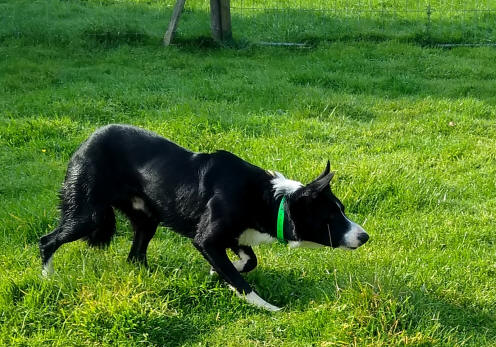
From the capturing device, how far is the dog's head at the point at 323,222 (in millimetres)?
3637

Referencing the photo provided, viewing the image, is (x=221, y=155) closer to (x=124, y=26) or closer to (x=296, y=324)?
(x=296, y=324)

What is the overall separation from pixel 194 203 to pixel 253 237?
1.36 feet

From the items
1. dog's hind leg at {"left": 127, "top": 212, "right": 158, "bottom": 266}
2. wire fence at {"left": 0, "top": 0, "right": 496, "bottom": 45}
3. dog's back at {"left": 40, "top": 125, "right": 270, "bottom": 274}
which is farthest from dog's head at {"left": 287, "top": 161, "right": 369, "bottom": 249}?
wire fence at {"left": 0, "top": 0, "right": 496, "bottom": 45}

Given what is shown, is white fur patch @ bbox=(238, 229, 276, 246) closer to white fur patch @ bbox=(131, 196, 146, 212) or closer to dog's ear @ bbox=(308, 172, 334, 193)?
dog's ear @ bbox=(308, 172, 334, 193)

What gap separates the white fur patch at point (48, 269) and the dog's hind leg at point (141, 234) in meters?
0.48

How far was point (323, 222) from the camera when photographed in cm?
369

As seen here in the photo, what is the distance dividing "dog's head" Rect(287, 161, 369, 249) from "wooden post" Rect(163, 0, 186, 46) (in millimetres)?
6263

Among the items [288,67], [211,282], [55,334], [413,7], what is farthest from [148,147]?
[413,7]

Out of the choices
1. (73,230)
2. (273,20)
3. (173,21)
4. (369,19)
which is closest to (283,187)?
(73,230)

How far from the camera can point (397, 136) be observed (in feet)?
21.1

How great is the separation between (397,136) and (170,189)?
331cm

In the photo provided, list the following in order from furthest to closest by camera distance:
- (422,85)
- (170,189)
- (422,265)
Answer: (422,85), (422,265), (170,189)

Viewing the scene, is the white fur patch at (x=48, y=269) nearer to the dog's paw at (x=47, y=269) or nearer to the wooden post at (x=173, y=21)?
the dog's paw at (x=47, y=269)

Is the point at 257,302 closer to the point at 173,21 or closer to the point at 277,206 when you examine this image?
the point at 277,206
